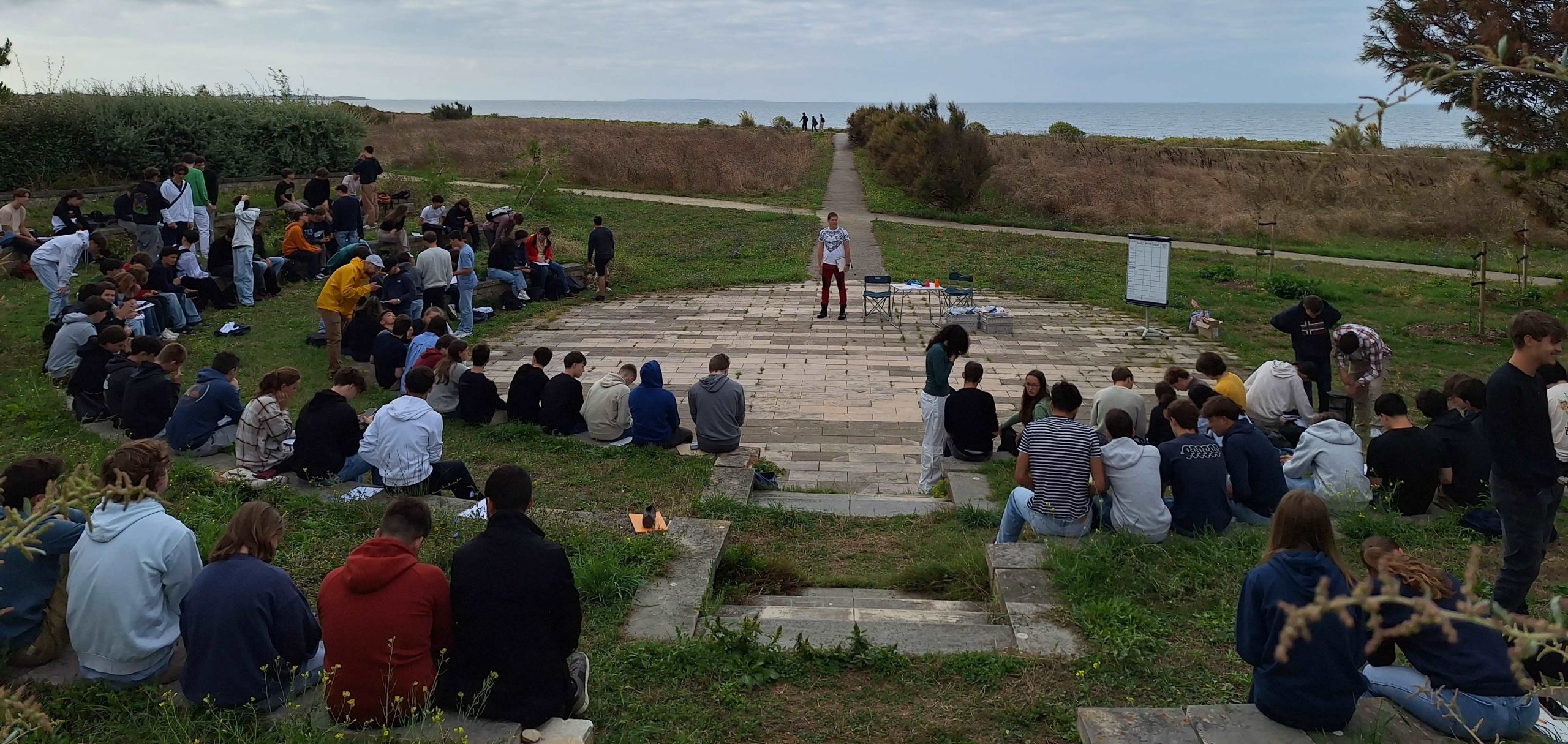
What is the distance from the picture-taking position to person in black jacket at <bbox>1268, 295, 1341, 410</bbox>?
1052 centimetres

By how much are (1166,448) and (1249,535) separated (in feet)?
2.32

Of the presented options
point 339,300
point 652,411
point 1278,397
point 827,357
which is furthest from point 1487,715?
point 339,300

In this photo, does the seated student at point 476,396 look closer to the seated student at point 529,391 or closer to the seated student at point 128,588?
the seated student at point 529,391

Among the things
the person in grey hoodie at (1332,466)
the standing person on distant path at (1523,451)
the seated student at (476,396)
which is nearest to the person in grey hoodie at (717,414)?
the seated student at (476,396)

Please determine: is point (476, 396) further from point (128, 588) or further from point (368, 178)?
point (368, 178)

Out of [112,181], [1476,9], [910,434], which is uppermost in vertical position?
[1476,9]

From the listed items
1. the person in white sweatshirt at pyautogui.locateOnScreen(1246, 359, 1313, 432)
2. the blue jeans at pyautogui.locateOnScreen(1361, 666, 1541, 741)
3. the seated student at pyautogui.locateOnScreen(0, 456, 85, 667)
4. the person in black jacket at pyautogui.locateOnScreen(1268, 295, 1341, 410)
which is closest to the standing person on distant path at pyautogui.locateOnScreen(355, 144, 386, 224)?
the person in black jacket at pyautogui.locateOnScreen(1268, 295, 1341, 410)

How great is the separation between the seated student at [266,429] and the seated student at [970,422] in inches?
209

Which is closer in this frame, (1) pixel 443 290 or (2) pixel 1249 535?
(2) pixel 1249 535

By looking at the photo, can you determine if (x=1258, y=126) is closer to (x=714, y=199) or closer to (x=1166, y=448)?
(x=714, y=199)

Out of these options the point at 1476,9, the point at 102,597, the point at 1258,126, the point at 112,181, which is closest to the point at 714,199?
the point at 112,181

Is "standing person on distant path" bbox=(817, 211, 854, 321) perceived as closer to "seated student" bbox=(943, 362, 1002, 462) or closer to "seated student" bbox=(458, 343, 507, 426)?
"seated student" bbox=(943, 362, 1002, 462)

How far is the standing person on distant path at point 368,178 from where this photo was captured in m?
21.0

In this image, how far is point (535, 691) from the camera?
4.30 meters
